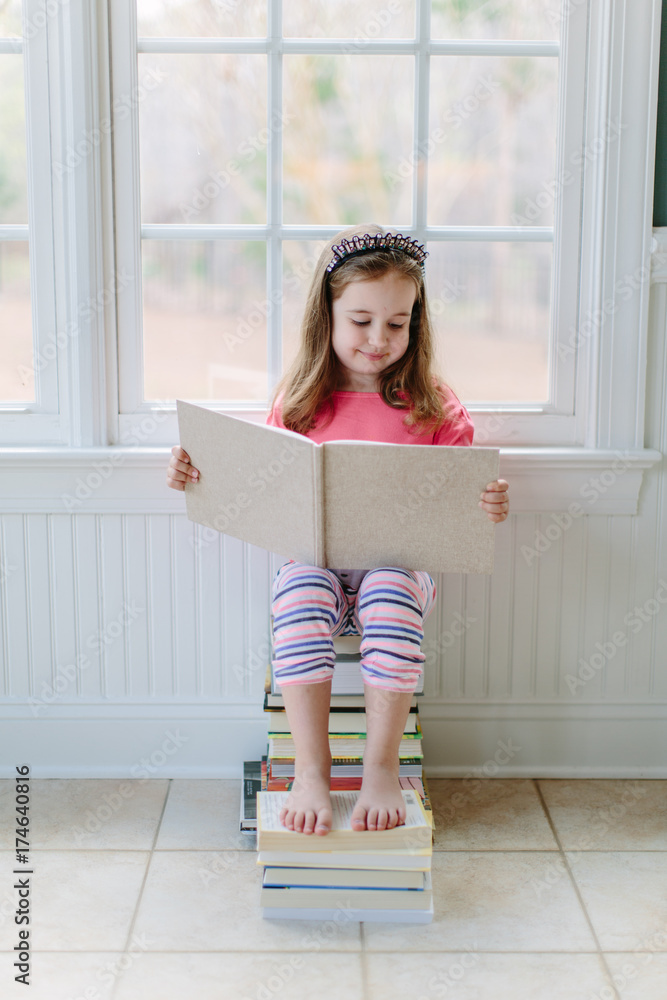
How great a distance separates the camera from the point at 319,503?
1508 millimetres

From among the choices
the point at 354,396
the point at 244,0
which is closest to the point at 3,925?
the point at 354,396

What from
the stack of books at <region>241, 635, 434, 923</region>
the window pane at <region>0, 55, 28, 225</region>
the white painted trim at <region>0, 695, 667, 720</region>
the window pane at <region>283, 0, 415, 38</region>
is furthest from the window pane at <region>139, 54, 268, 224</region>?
the stack of books at <region>241, 635, 434, 923</region>

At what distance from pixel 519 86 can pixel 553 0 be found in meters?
0.16

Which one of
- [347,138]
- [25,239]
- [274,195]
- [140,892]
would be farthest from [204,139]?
[140,892]

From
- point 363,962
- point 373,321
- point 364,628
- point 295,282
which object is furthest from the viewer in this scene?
point 295,282

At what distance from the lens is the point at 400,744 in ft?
5.51

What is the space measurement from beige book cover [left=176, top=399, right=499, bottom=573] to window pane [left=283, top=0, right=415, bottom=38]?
77 centimetres

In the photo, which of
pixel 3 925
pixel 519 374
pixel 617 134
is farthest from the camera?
pixel 519 374

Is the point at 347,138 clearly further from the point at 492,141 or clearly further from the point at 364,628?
the point at 364,628

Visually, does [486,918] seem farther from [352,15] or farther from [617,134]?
[352,15]

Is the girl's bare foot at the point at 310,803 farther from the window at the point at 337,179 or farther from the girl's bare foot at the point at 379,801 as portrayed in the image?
the window at the point at 337,179

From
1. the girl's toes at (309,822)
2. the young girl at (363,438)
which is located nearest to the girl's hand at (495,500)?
the young girl at (363,438)

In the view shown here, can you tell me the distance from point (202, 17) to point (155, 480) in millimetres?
866

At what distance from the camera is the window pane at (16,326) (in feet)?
6.24
